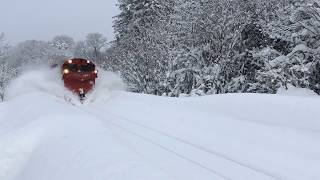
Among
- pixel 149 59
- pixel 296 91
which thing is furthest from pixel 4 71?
pixel 296 91

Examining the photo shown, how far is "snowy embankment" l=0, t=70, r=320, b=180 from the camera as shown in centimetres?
770

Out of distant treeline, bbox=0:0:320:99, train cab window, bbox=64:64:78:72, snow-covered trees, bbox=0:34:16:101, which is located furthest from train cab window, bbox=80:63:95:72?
snow-covered trees, bbox=0:34:16:101

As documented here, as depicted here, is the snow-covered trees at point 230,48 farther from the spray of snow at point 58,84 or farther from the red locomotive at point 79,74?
the red locomotive at point 79,74

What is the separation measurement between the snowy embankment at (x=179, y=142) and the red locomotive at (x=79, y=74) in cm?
609

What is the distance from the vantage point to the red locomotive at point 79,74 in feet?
70.1

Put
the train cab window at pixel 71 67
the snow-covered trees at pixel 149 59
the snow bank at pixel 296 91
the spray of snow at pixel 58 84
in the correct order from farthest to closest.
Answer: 1. the snow-covered trees at pixel 149 59
2. the train cab window at pixel 71 67
3. the spray of snow at pixel 58 84
4. the snow bank at pixel 296 91

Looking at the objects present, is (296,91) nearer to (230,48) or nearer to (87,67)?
(230,48)

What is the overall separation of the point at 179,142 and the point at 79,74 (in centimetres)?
1226

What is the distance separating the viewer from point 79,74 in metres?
21.5

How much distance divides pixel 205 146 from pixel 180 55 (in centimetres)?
1294

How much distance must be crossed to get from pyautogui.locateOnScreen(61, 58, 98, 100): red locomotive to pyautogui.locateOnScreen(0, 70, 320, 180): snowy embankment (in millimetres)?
6087

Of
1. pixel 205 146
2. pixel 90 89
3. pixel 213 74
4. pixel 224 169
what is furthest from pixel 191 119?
pixel 90 89

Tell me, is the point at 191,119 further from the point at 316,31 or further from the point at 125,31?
the point at 125,31

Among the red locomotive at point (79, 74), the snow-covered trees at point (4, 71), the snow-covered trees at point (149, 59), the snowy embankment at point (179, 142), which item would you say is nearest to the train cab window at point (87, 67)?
the red locomotive at point (79, 74)
